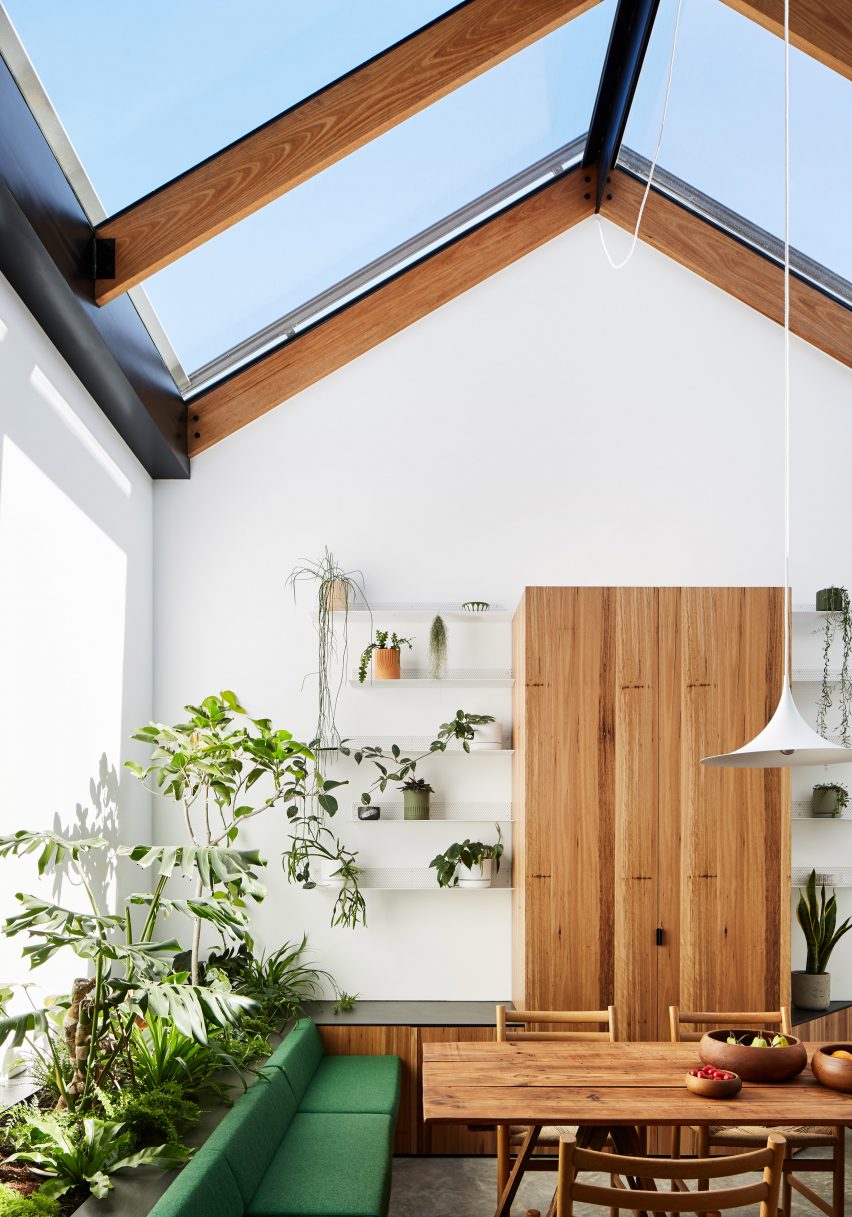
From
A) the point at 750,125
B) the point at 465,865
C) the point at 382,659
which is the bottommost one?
the point at 465,865

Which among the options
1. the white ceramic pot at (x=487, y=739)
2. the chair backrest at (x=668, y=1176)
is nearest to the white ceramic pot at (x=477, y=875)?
the white ceramic pot at (x=487, y=739)

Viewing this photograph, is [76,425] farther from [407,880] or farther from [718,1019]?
[718,1019]

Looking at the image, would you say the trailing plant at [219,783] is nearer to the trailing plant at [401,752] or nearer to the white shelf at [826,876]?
the trailing plant at [401,752]

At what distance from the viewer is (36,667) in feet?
11.6

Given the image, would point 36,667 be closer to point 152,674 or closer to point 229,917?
point 229,917

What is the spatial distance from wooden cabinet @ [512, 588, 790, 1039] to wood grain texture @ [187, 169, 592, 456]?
1738mm

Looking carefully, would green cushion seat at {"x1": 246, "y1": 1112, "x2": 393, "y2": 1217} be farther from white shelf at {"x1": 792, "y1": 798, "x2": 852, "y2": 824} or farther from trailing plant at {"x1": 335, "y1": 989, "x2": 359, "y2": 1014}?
white shelf at {"x1": 792, "y1": 798, "x2": 852, "y2": 824}

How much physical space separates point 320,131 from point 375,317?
160 centimetres

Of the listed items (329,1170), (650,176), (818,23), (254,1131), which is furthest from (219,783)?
(818,23)

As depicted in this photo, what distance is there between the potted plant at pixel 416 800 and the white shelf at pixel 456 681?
483 millimetres

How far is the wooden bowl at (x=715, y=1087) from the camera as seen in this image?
303 cm

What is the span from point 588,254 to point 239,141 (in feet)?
7.78

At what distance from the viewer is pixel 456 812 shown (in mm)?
5164

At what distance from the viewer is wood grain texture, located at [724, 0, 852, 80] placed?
12.1 feet
